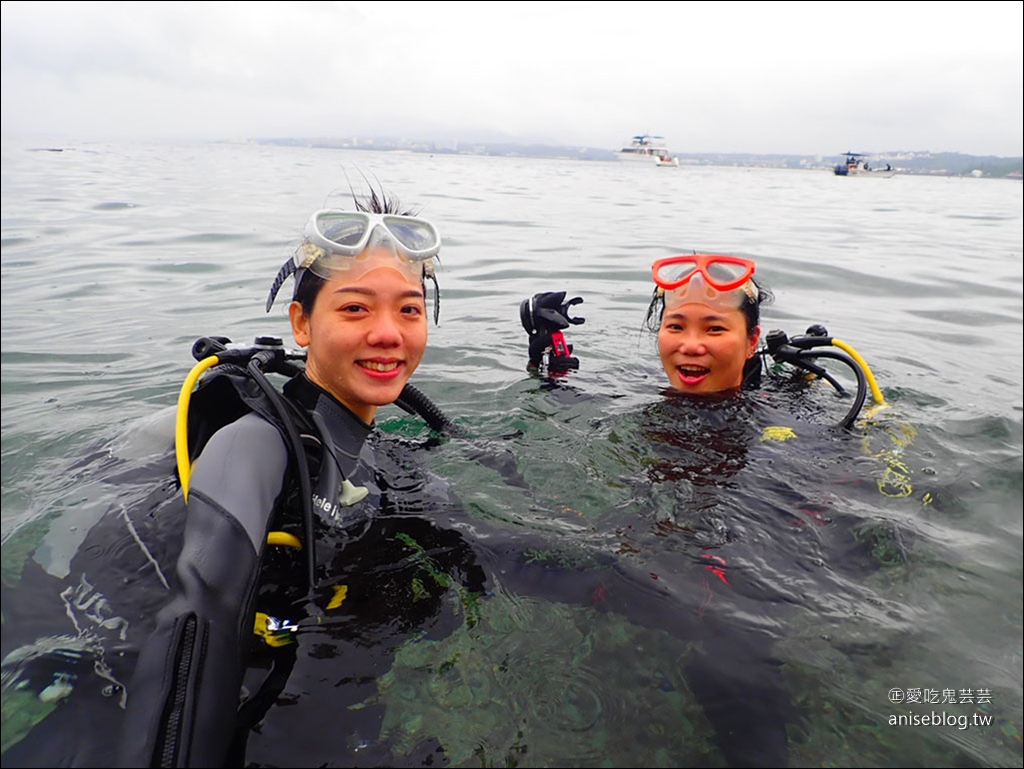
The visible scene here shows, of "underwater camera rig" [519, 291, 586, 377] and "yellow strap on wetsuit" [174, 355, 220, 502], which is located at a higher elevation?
"yellow strap on wetsuit" [174, 355, 220, 502]

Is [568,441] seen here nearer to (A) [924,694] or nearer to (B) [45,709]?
(A) [924,694]

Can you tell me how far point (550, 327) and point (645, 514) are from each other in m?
2.31

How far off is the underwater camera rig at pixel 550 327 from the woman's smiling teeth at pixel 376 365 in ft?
7.61

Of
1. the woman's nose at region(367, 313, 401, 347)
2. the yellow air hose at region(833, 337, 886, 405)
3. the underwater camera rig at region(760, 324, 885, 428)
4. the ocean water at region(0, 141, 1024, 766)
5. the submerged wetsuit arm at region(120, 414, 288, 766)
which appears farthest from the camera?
the underwater camera rig at region(760, 324, 885, 428)

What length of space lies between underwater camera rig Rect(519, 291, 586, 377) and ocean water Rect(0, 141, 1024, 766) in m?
0.17

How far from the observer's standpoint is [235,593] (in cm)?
189

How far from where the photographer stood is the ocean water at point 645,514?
200cm

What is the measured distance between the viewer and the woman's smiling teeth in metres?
2.82

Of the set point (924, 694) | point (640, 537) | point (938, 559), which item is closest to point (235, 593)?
point (640, 537)

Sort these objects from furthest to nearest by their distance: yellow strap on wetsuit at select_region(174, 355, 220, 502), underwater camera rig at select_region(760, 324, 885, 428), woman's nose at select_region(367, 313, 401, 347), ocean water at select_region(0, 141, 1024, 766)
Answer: underwater camera rig at select_region(760, 324, 885, 428), woman's nose at select_region(367, 313, 401, 347), yellow strap on wetsuit at select_region(174, 355, 220, 502), ocean water at select_region(0, 141, 1024, 766)

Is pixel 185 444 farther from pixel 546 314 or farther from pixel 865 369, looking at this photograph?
pixel 865 369

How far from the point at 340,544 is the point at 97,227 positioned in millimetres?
11399

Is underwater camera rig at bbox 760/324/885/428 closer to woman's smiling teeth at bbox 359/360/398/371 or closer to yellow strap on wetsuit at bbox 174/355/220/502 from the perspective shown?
woman's smiling teeth at bbox 359/360/398/371

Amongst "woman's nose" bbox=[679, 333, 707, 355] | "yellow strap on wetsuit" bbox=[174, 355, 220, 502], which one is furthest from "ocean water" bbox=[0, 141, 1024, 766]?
"yellow strap on wetsuit" bbox=[174, 355, 220, 502]
